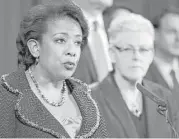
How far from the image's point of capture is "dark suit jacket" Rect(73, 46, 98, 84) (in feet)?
4.77

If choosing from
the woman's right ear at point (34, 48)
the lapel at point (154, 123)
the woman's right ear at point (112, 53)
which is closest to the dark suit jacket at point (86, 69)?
the woman's right ear at point (112, 53)

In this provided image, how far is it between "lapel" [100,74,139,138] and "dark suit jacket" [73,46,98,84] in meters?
0.25

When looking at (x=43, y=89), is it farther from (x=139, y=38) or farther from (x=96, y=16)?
(x=96, y=16)

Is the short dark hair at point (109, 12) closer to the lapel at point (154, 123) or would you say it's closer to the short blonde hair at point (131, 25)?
the short blonde hair at point (131, 25)

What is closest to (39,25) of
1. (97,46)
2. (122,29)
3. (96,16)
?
(122,29)

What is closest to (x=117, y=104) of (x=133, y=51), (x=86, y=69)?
(x=133, y=51)

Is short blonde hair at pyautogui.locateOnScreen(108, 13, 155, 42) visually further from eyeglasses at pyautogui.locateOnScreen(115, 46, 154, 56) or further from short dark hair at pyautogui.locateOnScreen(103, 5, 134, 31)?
short dark hair at pyautogui.locateOnScreen(103, 5, 134, 31)

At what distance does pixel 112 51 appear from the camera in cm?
124

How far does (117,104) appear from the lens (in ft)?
3.83

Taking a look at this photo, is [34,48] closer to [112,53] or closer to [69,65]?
[69,65]

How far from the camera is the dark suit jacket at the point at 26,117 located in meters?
0.73

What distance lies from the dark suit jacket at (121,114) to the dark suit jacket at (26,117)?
0.33 m

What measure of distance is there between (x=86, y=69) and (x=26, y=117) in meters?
0.74

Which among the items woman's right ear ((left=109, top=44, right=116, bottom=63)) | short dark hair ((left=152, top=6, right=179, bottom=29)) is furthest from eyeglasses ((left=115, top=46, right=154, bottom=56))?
short dark hair ((left=152, top=6, right=179, bottom=29))
